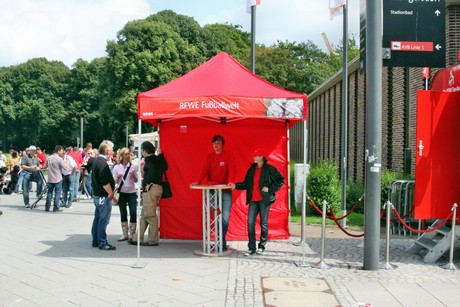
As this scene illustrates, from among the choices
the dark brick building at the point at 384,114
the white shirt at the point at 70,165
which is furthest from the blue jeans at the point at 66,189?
the dark brick building at the point at 384,114

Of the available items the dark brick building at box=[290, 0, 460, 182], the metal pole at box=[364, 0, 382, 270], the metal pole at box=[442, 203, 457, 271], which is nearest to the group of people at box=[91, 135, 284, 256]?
the metal pole at box=[364, 0, 382, 270]

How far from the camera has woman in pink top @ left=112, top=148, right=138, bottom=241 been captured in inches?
411

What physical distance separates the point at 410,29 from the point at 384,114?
13.1 metres

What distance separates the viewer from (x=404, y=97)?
1948 centimetres

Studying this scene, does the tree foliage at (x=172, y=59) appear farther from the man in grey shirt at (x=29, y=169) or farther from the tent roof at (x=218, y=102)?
the tent roof at (x=218, y=102)

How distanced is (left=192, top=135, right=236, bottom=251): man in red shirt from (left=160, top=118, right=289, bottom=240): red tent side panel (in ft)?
3.01

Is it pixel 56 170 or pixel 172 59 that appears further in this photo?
pixel 172 59

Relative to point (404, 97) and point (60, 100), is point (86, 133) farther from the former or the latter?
point (404, 97)

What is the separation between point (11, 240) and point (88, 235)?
152 cm

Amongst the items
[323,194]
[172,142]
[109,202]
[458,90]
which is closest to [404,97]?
[323,194]

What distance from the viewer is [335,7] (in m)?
14.4

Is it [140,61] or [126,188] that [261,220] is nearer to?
[126,188]

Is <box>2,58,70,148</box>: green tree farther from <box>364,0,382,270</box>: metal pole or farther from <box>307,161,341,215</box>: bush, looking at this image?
<box>364,0,382,270</box>: metal pole

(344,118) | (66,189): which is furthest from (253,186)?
(66,189)
